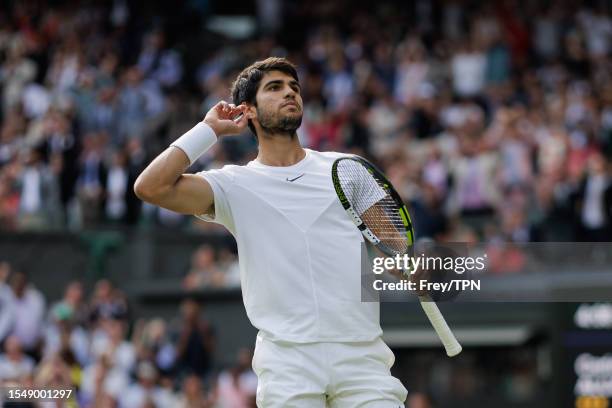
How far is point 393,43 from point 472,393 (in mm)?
7986

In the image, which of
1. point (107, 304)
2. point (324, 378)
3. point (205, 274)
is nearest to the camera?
point (324, 378)

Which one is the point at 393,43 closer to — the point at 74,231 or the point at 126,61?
the point at 126,61

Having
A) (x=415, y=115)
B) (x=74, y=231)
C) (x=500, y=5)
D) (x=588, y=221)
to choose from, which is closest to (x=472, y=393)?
(x=588, y=221)

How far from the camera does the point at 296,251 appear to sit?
5.83m

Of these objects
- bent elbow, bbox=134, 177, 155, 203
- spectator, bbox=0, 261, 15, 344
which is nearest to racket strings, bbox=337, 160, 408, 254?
bent elbow, bbox=134, 177, 155, 203

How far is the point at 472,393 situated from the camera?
44.4 feet

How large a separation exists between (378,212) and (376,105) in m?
A: 12.0

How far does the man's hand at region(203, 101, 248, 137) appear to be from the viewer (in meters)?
6.07

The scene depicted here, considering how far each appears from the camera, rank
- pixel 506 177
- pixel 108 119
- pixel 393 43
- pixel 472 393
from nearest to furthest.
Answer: pixel 472 393 < pixel 506 177 < pixel 108 119 < pixel 393 43

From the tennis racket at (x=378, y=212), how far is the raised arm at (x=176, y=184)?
60cm

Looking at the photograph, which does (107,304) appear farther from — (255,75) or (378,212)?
(378,212)

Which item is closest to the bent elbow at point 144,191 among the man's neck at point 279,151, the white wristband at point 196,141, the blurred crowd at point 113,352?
the white wristband at point 196,141

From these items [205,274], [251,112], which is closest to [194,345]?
[205,274]

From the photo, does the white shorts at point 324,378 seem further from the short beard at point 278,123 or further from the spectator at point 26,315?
the spectator at point 26,315
